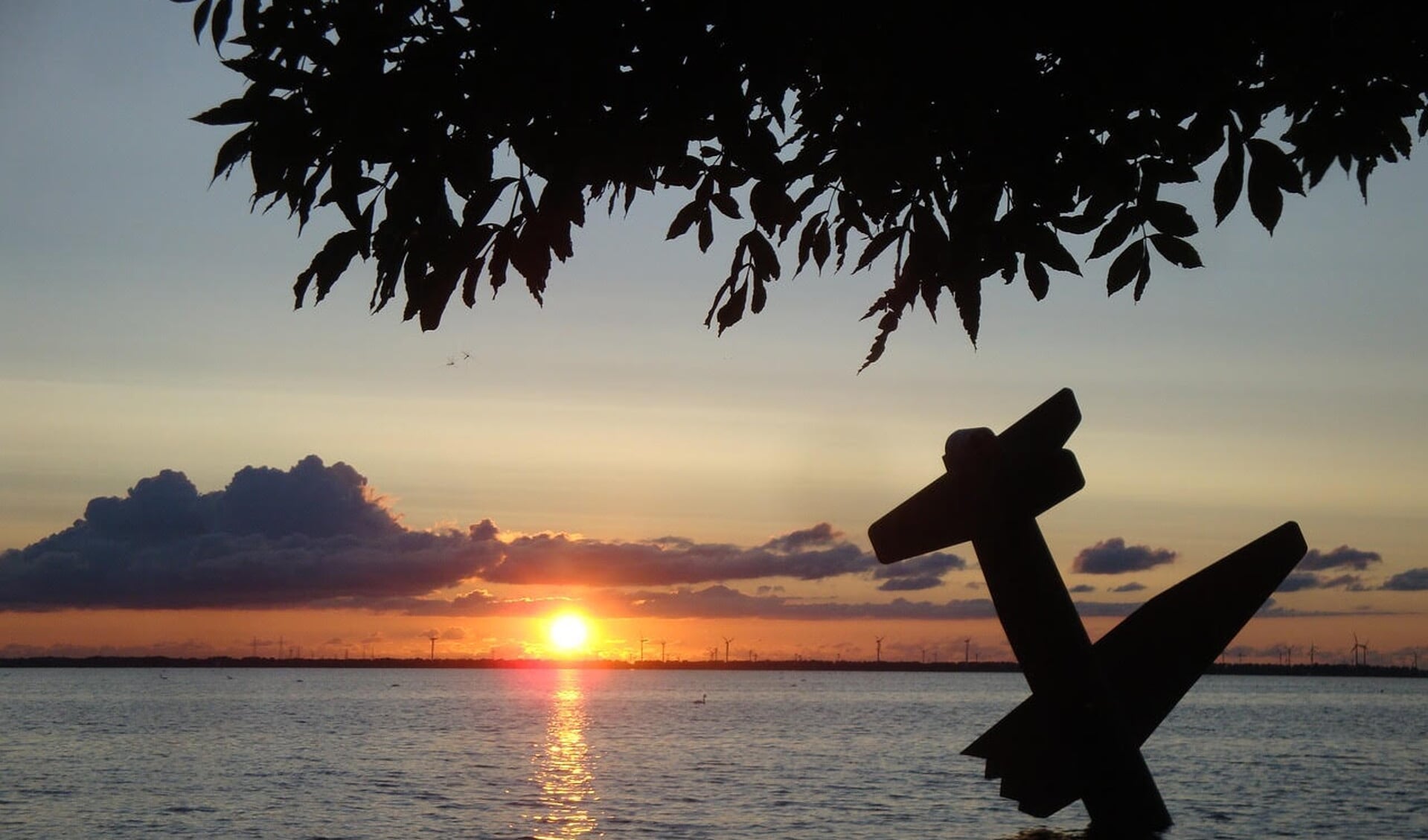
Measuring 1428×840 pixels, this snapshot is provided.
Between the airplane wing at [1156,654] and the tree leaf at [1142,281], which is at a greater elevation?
the tree leaf at [1142,281]

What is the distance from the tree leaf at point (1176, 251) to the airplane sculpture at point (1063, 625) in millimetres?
1403

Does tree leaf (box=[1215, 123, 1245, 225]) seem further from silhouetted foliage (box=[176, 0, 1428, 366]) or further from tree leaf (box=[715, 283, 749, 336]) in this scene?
tree leaf (box=[715, 283, 749, 336])

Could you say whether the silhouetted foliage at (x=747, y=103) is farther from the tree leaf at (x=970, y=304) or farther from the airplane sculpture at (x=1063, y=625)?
the airplane sculpture at (x=1063, y=625)

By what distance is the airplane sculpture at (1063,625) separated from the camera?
13.1 feet

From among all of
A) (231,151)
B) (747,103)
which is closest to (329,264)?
(231,151)

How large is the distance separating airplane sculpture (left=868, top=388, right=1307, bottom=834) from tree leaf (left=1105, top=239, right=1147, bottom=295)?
1.35 m

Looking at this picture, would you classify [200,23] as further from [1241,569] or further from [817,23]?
[1241,569]

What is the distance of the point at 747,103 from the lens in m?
4.86

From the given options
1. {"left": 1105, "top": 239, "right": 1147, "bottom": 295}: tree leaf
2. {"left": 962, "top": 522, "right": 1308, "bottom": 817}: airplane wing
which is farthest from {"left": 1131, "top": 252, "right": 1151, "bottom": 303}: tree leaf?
{"left": 962, "top": 522, "right": 1308, "bottom": 817}: airplane wing

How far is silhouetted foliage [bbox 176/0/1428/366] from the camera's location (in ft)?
14.5

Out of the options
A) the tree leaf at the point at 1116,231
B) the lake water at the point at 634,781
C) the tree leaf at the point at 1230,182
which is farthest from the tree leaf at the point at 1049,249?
the lake water at the point at 634,781

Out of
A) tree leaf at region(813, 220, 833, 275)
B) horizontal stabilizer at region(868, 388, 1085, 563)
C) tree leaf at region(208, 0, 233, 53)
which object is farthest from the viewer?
tree leaf at region(813, 220, 833, 275)

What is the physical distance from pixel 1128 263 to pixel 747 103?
1.77 m

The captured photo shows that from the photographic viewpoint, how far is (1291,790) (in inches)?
2302
